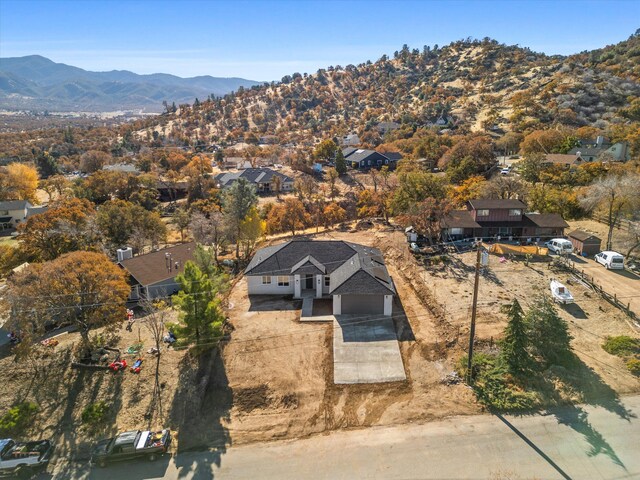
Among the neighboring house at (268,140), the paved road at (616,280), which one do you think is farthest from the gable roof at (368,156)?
the paved road at (616,280)

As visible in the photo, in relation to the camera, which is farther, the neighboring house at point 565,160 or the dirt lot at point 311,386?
the neighboring house at point 565,160

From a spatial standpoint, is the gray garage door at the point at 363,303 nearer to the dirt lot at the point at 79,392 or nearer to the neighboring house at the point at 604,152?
the dirt lot at the point at 79,392


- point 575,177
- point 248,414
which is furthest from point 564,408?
point 575,177

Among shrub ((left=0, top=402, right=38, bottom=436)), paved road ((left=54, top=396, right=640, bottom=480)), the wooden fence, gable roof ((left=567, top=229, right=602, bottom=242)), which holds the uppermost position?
gable roof ((left=567, top=229, right=602, bottom=242))

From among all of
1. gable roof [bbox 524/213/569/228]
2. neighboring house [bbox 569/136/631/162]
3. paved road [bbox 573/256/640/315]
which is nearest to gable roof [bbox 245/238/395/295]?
paved road [bbox 573/256/640/315]

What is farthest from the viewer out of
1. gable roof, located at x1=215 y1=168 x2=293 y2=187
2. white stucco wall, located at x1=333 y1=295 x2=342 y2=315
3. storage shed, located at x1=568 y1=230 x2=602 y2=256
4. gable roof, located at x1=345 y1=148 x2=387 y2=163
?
gable roof, located at x1=345 y1=148 x2=387 y2=163

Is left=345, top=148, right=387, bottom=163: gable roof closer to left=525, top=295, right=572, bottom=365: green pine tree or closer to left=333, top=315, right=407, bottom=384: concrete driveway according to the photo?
left=333, top=315, right=407, bottom=384: concrete driveway

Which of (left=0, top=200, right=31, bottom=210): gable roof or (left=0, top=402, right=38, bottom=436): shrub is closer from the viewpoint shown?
(left=0, top=402, right=38, bottom=436): shrub

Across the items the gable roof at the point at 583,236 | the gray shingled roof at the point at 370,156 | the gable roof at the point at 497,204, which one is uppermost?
the gray shingled roof at the point at 370,156

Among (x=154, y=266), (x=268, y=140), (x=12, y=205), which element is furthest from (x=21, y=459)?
(x=268, y=140)
